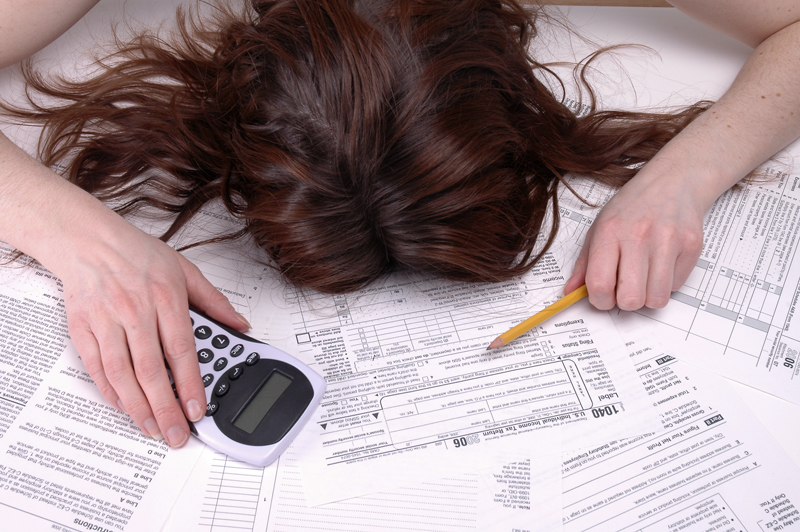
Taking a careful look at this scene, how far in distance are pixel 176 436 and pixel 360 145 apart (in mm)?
302

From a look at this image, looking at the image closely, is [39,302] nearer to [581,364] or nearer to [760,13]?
[581,364]

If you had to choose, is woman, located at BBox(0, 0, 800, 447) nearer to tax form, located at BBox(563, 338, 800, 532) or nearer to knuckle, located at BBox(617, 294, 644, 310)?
knuckle, located at BBox(617, 294, 644, 310)

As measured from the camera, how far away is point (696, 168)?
620mm

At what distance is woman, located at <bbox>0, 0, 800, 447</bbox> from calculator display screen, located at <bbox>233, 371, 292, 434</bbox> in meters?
0.05

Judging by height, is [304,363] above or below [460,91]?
below

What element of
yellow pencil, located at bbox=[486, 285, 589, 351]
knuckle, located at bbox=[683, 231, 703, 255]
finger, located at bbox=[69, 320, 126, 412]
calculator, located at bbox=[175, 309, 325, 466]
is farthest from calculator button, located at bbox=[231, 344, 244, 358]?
knuckle, located at bbox=[683, 231, 703, 255]

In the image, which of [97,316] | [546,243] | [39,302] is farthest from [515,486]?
[39,302]

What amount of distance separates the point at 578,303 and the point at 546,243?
8 centimetres

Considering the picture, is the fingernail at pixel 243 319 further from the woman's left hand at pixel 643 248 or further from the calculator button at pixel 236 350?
the woman's left hand at pixel 643 248

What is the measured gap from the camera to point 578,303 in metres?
0.61

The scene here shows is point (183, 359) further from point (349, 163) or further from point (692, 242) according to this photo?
point (692, 242)

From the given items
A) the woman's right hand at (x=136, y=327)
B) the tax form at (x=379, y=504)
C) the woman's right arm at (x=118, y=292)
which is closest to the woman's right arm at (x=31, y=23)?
the woman's right arm at (x=118, y=292)

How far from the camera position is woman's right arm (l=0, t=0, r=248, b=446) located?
50 centimetres

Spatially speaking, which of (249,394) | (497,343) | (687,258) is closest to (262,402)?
(249,394)
